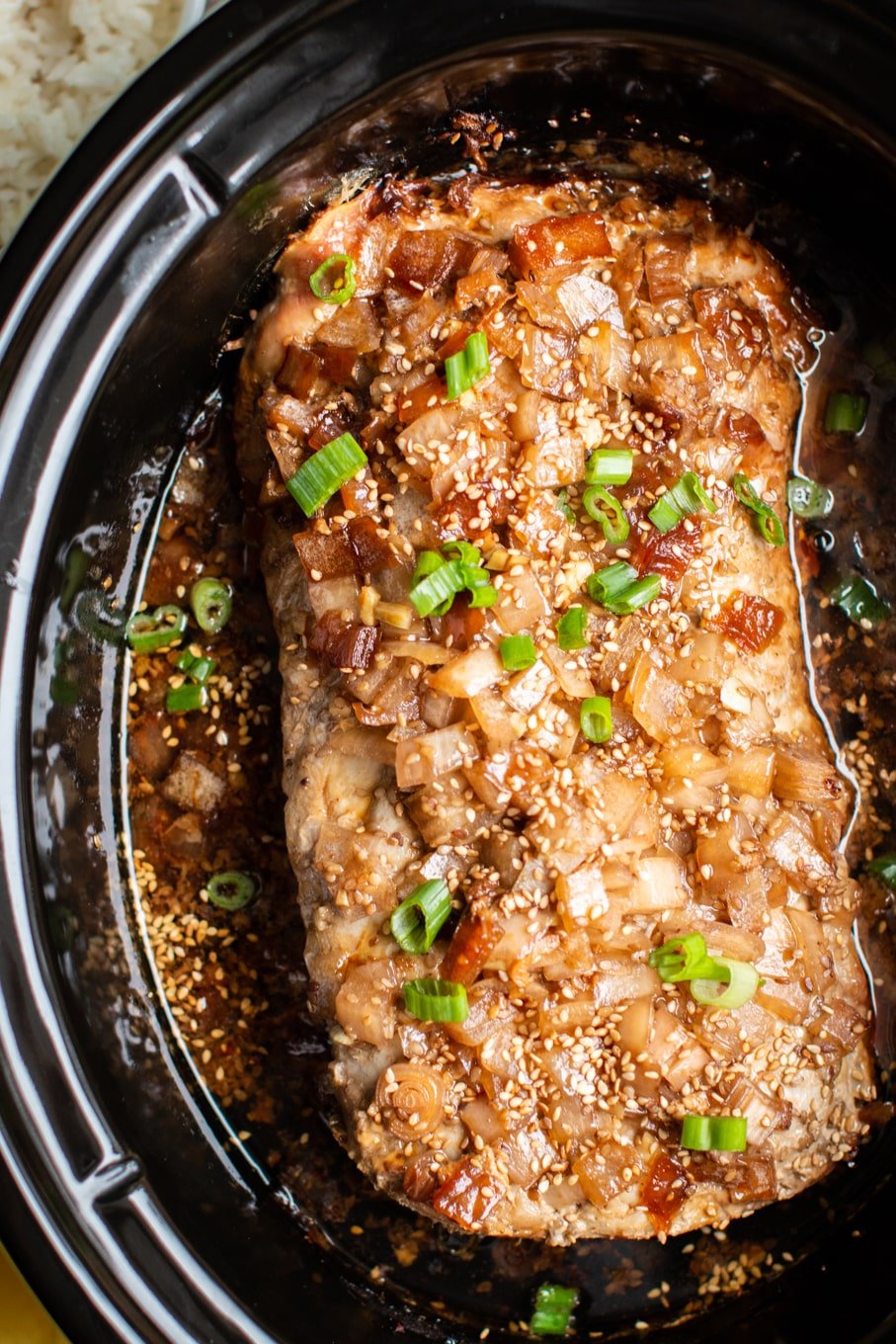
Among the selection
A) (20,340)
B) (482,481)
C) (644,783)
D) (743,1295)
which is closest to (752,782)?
(644,783)

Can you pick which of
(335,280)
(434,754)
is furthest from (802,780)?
(335,280)

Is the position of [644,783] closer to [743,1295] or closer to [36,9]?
[743,1295]

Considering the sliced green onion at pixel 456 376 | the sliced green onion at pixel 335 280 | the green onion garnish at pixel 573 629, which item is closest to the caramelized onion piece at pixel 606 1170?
the green onion garnish at pixel 573 629

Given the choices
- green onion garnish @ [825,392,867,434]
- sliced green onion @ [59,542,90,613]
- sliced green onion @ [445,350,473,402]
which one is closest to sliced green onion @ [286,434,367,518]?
sliced green onion @ [445,350,473,402]

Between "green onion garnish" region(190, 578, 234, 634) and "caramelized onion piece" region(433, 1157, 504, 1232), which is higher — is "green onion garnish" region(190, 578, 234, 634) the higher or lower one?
the higher one

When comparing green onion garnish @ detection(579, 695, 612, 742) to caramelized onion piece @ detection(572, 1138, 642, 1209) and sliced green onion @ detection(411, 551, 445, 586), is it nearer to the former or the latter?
sliced green onion @ detection(411, 551, 445, 586)
